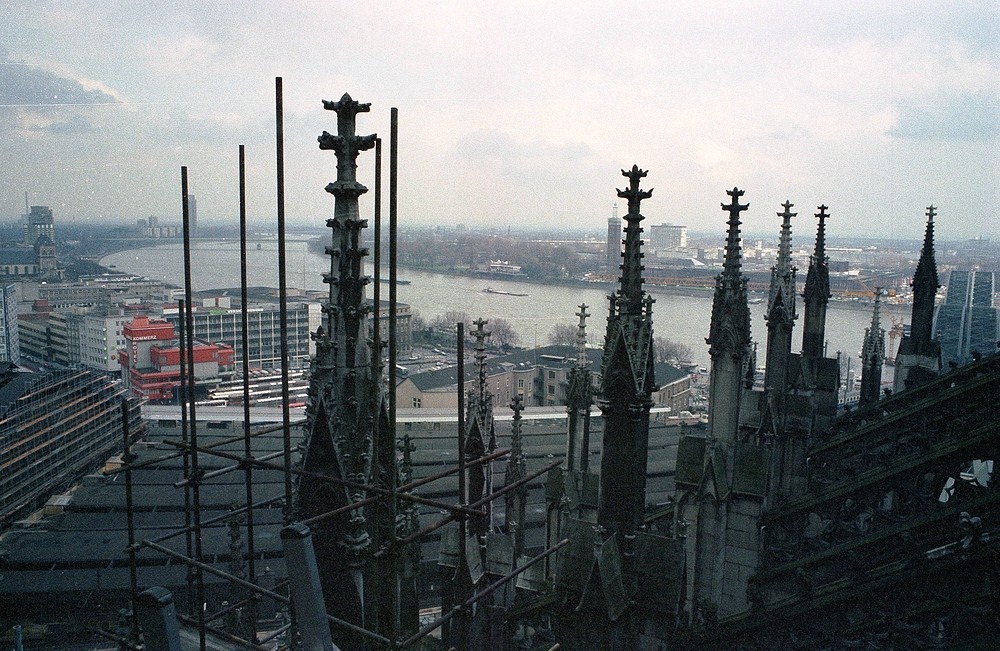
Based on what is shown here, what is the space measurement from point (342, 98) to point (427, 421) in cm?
2979

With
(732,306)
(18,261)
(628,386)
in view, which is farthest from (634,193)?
(18,261)

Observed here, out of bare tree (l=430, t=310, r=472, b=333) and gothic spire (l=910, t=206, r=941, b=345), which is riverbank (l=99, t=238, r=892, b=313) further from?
gothic spire (l=910, t=206, r=941, b=345)

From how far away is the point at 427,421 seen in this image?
1359 inches

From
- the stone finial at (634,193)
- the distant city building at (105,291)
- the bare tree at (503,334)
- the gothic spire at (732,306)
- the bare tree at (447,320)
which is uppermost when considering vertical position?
the stone finial at (634,193)

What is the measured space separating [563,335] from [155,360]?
2686 cm

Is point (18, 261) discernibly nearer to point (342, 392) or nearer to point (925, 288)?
point (342, 392)

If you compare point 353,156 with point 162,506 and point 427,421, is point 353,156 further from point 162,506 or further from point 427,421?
point 427,421

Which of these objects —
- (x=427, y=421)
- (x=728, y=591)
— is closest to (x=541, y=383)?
(x=427, y=421)

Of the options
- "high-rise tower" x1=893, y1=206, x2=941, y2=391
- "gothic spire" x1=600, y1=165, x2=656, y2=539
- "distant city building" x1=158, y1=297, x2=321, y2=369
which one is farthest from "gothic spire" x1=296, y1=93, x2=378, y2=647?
"distant city building" x1=158, y1=297, x2=321, y2=369

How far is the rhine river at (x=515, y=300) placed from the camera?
130 ft

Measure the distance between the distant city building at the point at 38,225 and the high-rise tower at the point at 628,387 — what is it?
32.9m

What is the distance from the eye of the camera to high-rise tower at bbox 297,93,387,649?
18.8 feet

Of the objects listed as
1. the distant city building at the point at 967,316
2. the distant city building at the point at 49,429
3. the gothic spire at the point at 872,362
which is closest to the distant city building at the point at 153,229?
the distant city building at the point at 49,429

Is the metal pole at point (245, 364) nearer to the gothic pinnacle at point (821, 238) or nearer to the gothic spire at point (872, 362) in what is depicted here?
the gothic pinnacle at point (821, 238)
